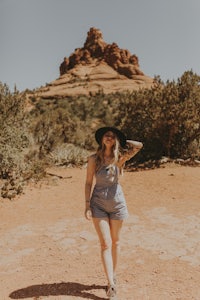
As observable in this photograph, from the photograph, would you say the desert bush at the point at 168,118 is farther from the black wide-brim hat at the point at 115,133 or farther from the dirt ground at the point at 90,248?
the black wide-brim hat at the point at 115,133

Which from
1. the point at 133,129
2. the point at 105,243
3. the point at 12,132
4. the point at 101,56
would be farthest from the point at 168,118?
the point at 101,56

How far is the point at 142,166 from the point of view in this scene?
12930 mm

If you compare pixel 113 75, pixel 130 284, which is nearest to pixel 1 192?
pixel 130 284

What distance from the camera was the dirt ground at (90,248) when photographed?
3.77 meters

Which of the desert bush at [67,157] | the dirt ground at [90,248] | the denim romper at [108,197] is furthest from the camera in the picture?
the desert bush at [67,157]

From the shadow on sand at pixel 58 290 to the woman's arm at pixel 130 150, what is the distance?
1.52 meters

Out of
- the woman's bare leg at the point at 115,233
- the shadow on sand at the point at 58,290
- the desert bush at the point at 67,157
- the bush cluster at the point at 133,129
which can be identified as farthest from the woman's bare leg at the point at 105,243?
the desert bush at the point at 67,157

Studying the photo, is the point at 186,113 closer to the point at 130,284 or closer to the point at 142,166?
the point at 142,166

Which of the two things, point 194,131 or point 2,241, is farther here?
point 194,131

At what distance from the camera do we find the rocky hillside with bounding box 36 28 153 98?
54650 mm

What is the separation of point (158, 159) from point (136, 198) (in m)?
5.30

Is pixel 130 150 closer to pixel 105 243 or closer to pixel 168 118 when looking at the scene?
pixel 105 243

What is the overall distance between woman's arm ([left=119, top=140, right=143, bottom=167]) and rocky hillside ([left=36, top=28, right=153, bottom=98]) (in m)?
44.9

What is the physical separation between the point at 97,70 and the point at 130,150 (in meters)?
64.4
